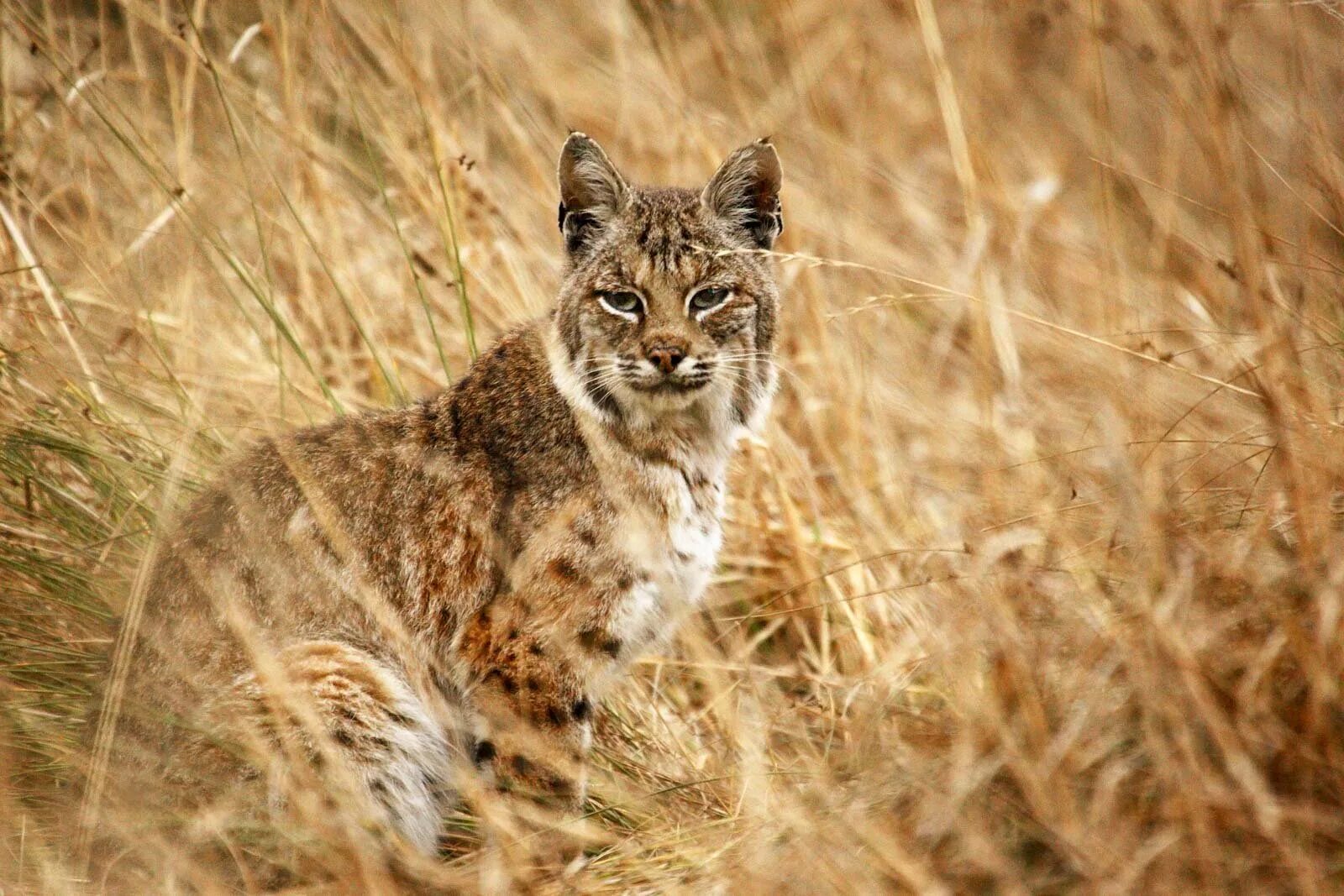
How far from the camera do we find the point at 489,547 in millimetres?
Answer: 4488

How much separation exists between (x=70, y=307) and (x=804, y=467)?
2.80 meters

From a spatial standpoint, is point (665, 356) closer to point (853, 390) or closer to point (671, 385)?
point (671, 385)

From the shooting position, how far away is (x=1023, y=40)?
8742mm

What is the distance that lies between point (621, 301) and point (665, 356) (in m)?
0.37

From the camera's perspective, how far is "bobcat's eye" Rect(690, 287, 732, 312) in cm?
471

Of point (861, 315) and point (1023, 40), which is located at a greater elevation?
point (1023, 40)

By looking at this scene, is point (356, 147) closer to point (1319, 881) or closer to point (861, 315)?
point (861, 315)

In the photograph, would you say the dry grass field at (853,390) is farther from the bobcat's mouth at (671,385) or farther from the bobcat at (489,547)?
the bobcat's mouth at (671,385)

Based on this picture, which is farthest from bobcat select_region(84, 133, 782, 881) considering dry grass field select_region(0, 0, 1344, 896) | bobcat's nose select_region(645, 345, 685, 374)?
dry grass field select_region(0, 0, 1344, 896)

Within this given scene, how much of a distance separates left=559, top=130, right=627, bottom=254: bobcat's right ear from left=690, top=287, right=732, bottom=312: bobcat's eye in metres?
0.43

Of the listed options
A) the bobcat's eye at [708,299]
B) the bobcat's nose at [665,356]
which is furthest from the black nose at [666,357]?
the bobcat's eye at [708,299]

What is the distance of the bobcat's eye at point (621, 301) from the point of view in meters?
4.70

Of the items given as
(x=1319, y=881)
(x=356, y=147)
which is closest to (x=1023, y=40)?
(x=356, y=147)


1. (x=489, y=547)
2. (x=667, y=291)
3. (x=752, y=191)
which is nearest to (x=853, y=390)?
(x=752, y=191)
